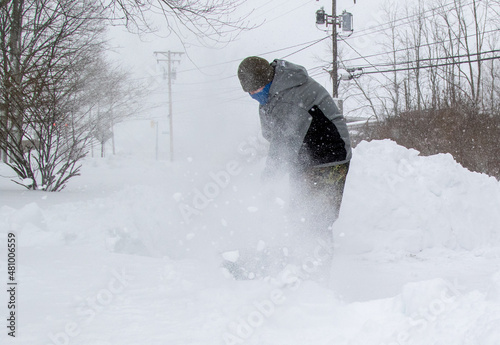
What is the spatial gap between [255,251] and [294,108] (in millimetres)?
1144

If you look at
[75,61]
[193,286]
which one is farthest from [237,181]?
[75,61]

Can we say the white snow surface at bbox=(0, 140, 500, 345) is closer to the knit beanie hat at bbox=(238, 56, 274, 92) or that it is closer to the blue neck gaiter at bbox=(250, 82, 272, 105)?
the blue neck gaiter at bbox=(250, 82, 272, 105)

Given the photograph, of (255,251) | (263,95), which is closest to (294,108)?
(263,95)

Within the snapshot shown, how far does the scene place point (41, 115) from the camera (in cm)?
648

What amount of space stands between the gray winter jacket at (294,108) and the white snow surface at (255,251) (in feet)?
2.34

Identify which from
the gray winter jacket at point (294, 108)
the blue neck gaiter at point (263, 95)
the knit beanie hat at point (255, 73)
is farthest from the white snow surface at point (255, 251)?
the knit beanie hat at point (255, 73)

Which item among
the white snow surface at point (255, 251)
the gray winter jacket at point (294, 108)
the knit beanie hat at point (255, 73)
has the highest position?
the knit beanie hat at point (255, 73)

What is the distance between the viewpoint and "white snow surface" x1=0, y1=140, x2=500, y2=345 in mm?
1668

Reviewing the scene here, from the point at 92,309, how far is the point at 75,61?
7.51m

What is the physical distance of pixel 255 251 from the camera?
323 cm

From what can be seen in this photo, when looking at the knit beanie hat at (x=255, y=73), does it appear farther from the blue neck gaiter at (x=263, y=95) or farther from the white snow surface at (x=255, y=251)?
the white snow surface at (x=255, y=251)

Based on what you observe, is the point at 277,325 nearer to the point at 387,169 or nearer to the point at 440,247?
the point at 440,247

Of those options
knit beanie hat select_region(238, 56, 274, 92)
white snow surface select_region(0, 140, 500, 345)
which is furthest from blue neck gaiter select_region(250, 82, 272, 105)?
white snow surface select_region(0, 140, 500, 345)

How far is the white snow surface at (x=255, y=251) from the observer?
1668 mm
